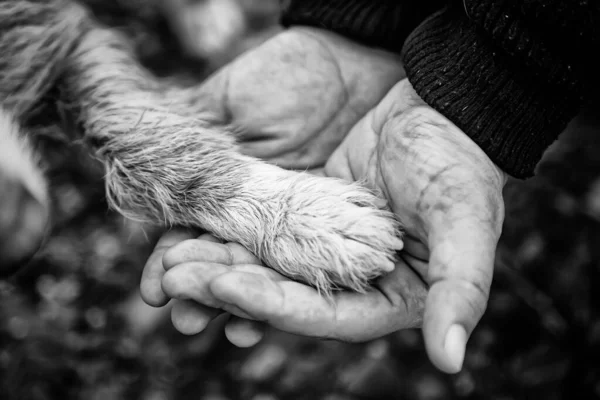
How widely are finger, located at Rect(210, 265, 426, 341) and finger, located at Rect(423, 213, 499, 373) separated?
17 centimetres

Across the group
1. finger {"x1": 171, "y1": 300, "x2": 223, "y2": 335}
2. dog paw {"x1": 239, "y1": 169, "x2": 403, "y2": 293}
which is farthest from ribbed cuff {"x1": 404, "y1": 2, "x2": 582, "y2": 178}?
finger {"x1": 171, "y1": 300, "x2": 223, "y2": 335}

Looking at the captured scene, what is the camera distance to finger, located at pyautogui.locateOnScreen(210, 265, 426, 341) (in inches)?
34.7

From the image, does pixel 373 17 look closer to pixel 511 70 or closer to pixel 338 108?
pixel 338 108

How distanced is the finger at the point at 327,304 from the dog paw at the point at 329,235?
4 centimetres

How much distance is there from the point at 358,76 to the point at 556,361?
1.25 m

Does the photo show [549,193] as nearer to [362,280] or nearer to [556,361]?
[556,361]

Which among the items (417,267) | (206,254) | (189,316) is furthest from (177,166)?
(417,267)

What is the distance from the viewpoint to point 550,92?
1.11m

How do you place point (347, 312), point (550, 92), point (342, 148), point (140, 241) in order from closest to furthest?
1. point (347, 312)
2. point (550, 92)
3. point (342, 148)
4. point (140, 241)

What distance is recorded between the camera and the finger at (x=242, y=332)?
991mm

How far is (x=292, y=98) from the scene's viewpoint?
4.89 feet

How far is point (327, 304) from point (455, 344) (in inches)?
10.8

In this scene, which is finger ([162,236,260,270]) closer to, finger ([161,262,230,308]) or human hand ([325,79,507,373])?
finger ([161,262,230,308])

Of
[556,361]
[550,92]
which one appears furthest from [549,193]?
[550,92]
